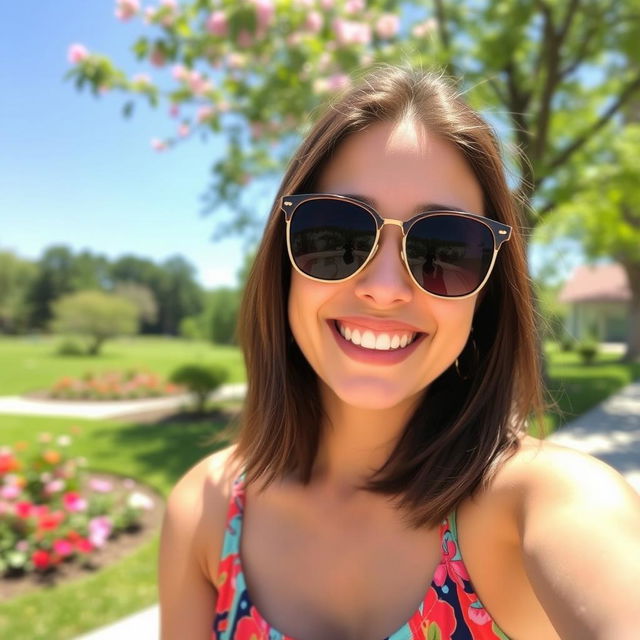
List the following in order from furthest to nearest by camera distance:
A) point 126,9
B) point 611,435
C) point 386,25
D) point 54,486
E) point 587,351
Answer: point 587,351, point 611,435, point 386,25, point 126,9, point 54,486

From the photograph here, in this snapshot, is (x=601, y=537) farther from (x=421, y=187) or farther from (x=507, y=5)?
(x=507, y=5)

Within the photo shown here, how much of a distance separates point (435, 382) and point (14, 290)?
6895 cm

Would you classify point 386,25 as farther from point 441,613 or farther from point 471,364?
point 441,613

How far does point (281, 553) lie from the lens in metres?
1.26

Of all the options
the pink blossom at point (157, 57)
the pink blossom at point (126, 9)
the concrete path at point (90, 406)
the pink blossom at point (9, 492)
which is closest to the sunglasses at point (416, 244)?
the pink blossom at point (9, 492)

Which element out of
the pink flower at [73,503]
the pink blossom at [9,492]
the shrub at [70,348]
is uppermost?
the pink blossom at [9,492]

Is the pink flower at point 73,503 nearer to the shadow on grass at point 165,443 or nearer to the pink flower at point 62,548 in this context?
the pink flower at point 62,548

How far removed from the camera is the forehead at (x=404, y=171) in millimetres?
1121

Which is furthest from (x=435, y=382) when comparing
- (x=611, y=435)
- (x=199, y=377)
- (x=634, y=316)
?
(x=634, y=316)

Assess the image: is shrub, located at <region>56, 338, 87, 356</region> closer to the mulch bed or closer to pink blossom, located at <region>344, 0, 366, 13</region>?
the mulch bed

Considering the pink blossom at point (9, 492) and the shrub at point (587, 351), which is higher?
the pink blossom at point (9, 492)

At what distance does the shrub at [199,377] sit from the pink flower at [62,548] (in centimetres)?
592

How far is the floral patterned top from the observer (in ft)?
3.37

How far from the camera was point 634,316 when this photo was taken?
23297 mm
